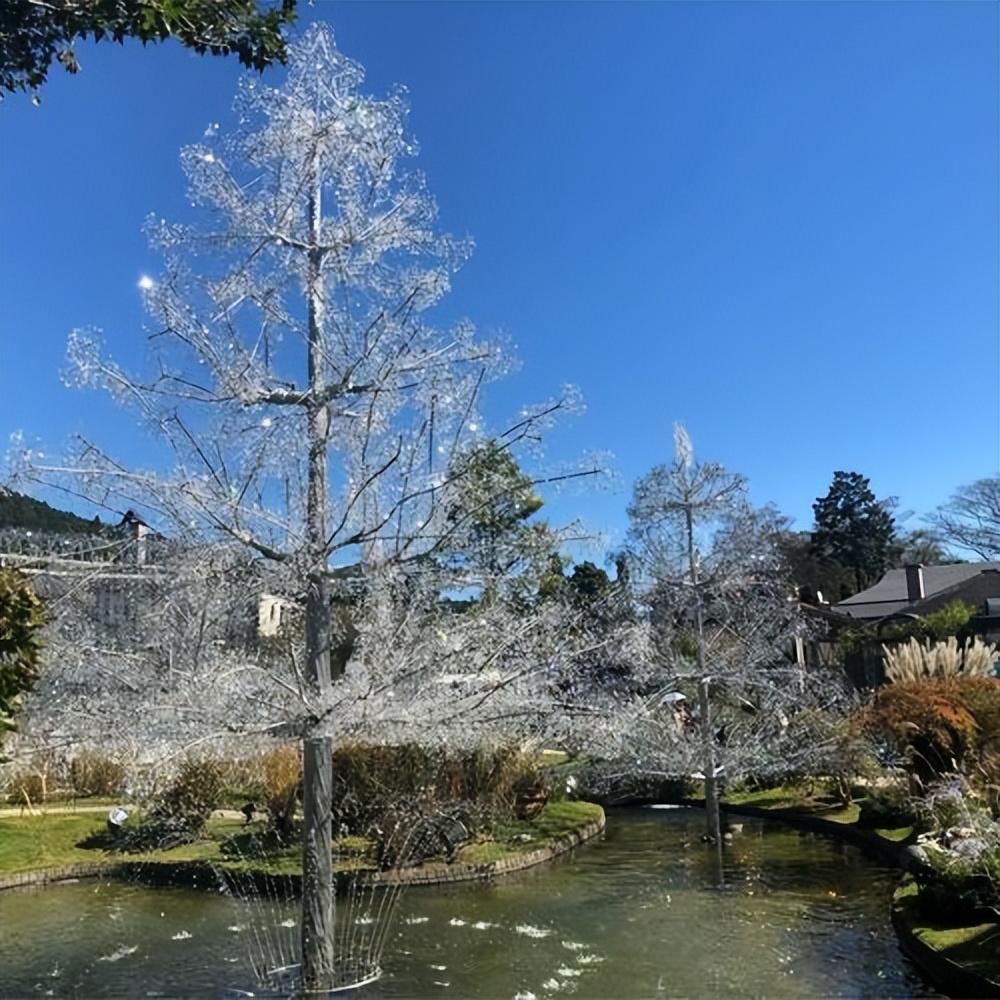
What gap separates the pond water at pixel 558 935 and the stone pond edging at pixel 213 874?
0.25 m

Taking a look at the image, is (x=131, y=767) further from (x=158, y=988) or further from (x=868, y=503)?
(x=868, y=503)

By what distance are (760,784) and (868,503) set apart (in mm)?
36427

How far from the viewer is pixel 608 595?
6879mm

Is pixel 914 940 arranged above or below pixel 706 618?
below

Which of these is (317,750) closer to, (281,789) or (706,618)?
(281,789)

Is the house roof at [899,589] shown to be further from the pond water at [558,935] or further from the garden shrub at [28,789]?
the garden shrub at [28,789]

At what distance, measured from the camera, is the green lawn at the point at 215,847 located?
9227 mm

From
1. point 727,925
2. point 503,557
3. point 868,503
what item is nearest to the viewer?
point 503,557

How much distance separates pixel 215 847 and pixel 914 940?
7.25 meters

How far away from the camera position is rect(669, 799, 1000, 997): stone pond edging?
512cm

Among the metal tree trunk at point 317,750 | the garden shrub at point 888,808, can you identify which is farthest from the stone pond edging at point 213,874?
the garden shrub at point 888,808

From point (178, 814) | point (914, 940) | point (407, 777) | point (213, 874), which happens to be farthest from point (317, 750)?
point (178, 814)

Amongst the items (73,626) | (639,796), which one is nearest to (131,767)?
(73,626)

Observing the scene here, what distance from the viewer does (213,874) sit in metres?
8.92
